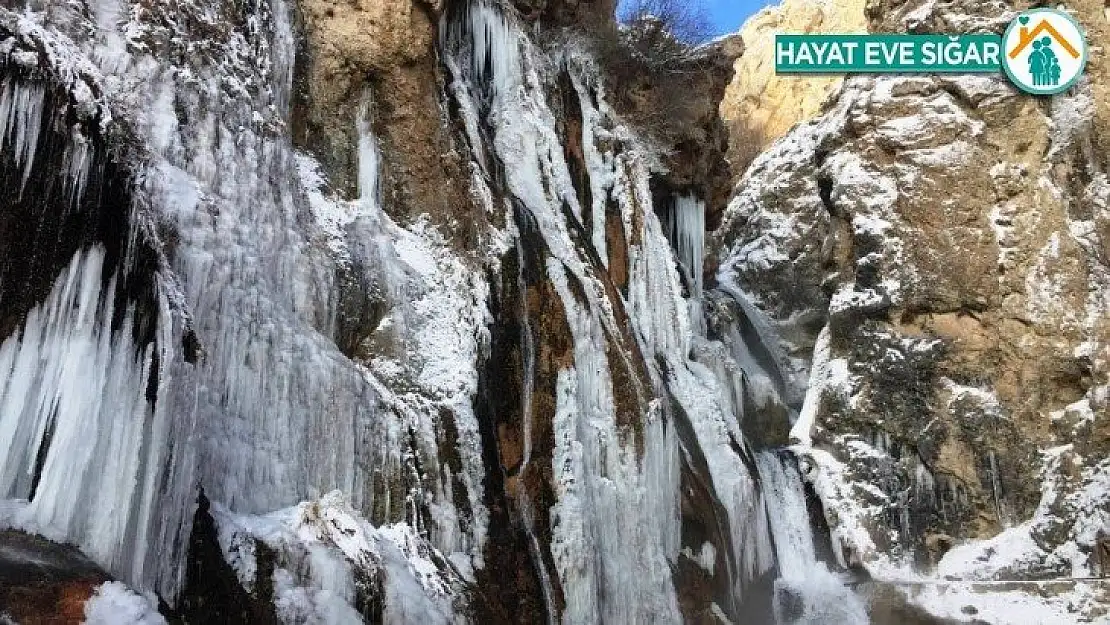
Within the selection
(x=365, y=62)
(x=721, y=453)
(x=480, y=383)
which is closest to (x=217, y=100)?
(x=365, y=62)

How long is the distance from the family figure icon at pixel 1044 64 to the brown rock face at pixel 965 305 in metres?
0.41

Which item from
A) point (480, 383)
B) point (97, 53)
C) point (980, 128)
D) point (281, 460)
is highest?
point (980, 128)

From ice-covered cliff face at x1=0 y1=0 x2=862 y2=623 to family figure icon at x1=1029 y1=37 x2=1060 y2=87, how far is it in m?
8.32

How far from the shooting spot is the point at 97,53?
6.71 metres

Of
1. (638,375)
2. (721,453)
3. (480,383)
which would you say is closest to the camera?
(480,383)

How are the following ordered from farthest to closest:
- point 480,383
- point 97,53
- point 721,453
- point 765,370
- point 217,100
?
point 765,370 → point 721,453 → point 480,383 → point 217,100 → point 97,53

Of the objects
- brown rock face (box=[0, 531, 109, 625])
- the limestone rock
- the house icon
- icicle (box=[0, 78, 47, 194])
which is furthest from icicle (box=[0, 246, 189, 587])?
the limestone rock

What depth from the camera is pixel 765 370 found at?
2123cm

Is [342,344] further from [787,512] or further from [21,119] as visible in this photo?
[787,512]

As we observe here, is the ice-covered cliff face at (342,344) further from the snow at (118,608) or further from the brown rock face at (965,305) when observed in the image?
the brown rock face at (965,305)

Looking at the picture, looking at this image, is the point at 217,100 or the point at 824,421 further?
the point at 824,421

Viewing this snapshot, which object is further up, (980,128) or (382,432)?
(980,128)

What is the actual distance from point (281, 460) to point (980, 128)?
1498 centimetres

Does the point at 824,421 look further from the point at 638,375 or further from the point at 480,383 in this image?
the point at 480,383
